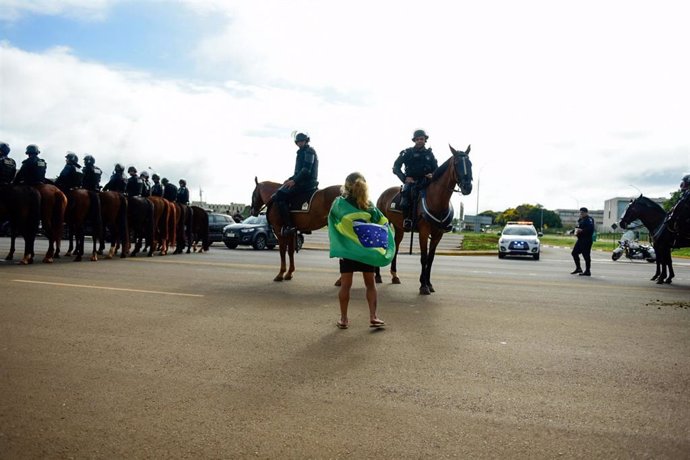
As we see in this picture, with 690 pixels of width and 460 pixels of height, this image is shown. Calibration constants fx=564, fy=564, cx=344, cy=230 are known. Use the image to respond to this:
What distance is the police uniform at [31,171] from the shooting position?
552 inches

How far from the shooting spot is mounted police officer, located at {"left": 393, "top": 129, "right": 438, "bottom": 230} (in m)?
11.4

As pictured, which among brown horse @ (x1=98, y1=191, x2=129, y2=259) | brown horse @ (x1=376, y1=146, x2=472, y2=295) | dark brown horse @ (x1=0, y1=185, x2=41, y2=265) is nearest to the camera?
brown horse @ (x1=376, y1=146, x2=472, y2=295)

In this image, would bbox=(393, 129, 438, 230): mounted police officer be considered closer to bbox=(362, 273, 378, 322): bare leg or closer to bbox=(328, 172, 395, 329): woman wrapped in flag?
bbox=(328, 172, 395, 329): woman wrapped in flag

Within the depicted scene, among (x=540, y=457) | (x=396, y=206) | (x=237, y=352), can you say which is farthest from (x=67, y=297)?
(x=540, y=457)

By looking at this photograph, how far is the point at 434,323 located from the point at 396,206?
5039 millimetres

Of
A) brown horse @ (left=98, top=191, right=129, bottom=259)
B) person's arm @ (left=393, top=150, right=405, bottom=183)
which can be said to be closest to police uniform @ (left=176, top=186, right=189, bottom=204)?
brown horse @ (left=98, top=191, right=129, bottom=259)

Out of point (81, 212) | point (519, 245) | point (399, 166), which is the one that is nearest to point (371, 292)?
point (399, 166)

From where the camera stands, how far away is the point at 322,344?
604 cm

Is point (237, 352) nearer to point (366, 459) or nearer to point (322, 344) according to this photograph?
point (322, 344)

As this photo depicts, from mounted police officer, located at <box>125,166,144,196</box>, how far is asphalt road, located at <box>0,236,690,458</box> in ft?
29.7

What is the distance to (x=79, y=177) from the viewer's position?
15.7m

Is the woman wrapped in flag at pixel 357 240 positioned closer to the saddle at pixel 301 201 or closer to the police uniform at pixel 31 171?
the saddle at pixel 301 201

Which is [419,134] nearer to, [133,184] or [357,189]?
[357,189]

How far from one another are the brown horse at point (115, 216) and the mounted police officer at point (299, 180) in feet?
21.8
